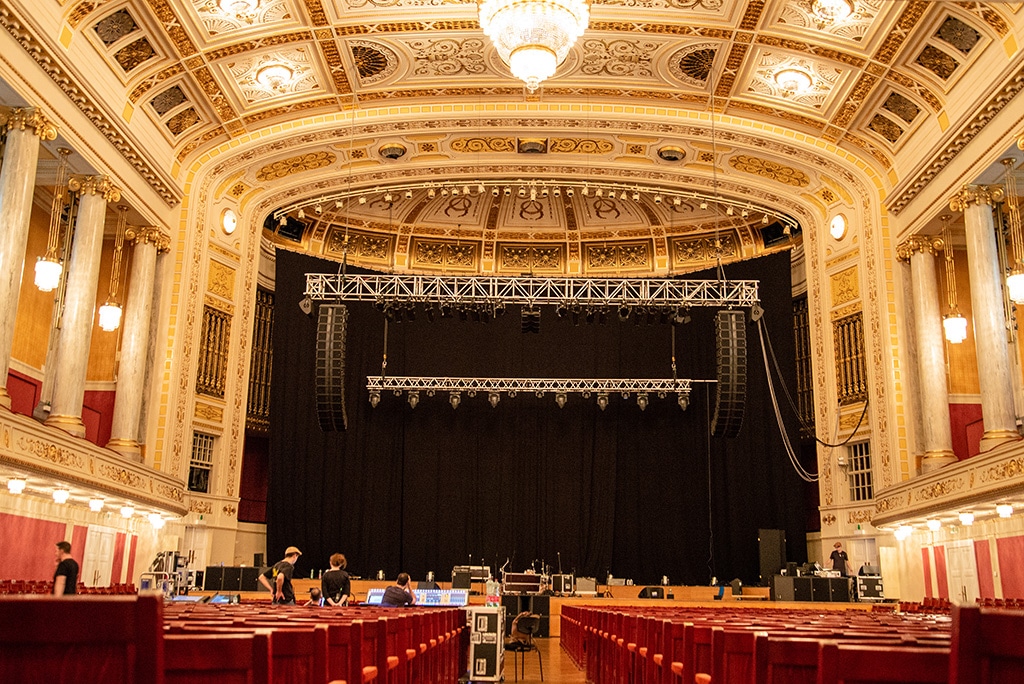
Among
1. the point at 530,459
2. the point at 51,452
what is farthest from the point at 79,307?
the point at 530,459

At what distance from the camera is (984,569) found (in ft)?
48.7

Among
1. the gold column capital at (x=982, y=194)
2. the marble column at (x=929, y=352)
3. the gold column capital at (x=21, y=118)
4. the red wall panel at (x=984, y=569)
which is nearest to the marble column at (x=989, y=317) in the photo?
the gold column capital at (x=982, y=194)

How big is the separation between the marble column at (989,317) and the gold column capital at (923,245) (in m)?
1.78

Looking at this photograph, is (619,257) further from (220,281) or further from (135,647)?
(135,647)

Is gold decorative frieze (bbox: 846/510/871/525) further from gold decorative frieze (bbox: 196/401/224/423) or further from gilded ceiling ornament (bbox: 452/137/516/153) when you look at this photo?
gold decorative frieze (bbox: 196/401/224/423)

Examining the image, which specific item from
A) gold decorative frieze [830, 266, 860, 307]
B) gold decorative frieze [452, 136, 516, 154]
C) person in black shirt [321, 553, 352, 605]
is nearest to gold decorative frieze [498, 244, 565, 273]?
gold decorative frieze [452, 136, 516, 154]

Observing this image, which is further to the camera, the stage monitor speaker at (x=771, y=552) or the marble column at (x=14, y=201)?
the stage monitor speaker at (x=771, y=552)

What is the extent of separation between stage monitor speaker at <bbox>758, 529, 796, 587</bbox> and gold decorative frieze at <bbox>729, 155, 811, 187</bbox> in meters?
7.98

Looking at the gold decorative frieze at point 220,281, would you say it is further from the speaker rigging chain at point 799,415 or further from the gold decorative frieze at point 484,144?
the speaker rigging chain at point 799,415

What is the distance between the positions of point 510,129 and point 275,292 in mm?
7856

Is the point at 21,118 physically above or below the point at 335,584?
above

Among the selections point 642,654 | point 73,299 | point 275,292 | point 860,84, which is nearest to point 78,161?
point 73,299

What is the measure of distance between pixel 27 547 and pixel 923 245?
16.7 metres

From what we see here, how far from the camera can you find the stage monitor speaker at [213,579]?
16.7m
